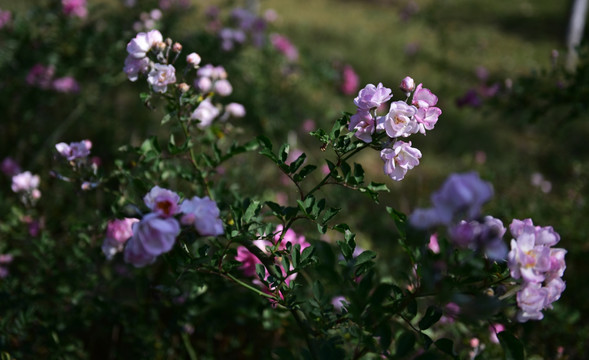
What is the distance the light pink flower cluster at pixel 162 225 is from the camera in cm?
70

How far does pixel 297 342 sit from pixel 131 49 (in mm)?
1153

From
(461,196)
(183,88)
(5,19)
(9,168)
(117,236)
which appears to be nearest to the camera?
(461,196)

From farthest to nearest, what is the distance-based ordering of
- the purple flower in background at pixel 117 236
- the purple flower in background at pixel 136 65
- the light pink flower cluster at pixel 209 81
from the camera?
1. the light pink flower cluster at pixel 209 81
2. the purple flower in background at pixel 117 236
3. the purple flower in background at pixel 136 65

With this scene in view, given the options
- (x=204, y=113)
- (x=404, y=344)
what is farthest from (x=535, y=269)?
(x=204, y=113)

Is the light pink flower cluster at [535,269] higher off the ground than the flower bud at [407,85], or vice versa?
the flower bud at [407,85]

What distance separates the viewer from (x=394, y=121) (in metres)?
0.90

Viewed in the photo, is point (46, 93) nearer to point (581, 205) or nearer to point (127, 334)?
point (127, 334)

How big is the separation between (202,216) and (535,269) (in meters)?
0.59

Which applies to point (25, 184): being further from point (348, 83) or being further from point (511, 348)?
point (348, 83)

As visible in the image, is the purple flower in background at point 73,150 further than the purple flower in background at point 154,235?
Yes

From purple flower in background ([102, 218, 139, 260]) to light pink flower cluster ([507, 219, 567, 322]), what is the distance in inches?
37.7

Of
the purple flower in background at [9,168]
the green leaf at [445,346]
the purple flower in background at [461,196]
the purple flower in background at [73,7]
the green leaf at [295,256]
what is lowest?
the purple flower in background at [9,168]

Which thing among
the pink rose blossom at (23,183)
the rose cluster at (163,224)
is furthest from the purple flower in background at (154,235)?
the pink rose blossom at (23,183)

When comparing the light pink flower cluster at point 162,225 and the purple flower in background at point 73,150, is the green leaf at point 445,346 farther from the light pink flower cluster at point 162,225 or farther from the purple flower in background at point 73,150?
the purple flower in background at point 73,150
